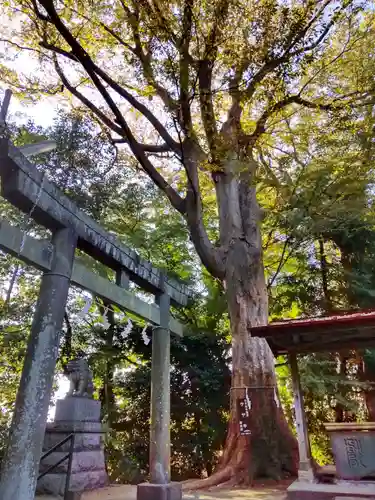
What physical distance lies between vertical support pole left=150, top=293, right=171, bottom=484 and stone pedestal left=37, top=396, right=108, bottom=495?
1233mm

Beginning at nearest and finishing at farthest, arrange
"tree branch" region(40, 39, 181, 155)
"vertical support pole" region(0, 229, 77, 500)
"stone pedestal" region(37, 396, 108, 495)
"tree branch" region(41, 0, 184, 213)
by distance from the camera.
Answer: "vertical support pole" region(0, 229, 77, 500) < "tree branch" region(41, 0, 184, 213) < "stone pedestal" region(37, 396, 108, 495) < "tree branch" region(40, 39, 181, 155)

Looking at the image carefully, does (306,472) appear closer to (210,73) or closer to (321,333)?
(321,333)

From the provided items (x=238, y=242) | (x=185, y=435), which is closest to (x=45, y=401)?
(x=238, y=242)

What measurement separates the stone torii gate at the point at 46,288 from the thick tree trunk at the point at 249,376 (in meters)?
1.48

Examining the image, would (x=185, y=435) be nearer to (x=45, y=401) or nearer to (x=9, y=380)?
(x=9, y=380)

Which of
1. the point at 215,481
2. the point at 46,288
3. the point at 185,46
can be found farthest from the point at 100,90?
the point at 215,481

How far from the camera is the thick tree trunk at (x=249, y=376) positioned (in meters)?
5.70

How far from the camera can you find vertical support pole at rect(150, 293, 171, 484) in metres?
4.80

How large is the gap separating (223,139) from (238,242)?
2249mm

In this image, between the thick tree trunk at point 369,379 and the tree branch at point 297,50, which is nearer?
the tree branch at point 297,50

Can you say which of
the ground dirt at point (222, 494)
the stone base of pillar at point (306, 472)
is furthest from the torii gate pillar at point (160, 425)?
the stone base of pillar at point (306, 472)

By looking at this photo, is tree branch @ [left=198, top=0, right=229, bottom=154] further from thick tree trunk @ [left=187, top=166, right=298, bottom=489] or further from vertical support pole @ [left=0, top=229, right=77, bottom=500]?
vertical support pole @ [left=0, top=229, right=77, bottom=500]

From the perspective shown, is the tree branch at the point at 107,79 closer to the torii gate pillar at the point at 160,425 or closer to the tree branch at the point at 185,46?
the tree branch at the point at 185,46

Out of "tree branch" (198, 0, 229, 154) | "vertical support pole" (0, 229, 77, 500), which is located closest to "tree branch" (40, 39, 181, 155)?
"tree branch" (198, 0, 229, 154)
